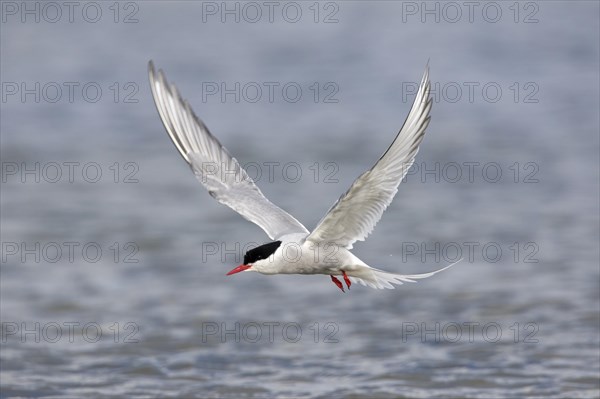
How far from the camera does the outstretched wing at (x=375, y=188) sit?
6195 millimetres

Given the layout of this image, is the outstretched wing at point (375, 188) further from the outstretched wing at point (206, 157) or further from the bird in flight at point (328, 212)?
the outstretched wing at point (206, 157)

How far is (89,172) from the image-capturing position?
1442 centimetres

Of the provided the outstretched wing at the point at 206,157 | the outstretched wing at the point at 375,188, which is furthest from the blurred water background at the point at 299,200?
the outstretched wing at the point at 375,188

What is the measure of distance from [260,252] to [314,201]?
20.0 feet

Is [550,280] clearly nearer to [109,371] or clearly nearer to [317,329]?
[317,329]

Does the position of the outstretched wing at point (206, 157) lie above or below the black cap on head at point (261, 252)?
above

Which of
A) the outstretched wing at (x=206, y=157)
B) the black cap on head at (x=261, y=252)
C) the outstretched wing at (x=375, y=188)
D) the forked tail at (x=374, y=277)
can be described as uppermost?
the outstretched wing at (x=206, y=157)

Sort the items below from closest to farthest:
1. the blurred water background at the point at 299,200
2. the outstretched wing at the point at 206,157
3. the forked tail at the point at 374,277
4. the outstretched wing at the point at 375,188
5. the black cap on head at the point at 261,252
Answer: the outstretched wing at the point at 375,188 < the black cap on head at the point at 261,252 < the forked tail at the point at 374,277 < the outstretched wing at the point at 206,157 < the blurred water background at the point at 299,200

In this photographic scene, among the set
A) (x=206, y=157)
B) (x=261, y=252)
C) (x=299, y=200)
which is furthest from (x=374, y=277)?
(x=299, y=200)

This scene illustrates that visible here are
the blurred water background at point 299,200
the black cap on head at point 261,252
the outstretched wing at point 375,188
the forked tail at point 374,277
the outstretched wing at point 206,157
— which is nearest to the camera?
the outstretched wing at point 375,188

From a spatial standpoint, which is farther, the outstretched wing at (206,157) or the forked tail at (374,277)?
the outstretched wing at (206,157)

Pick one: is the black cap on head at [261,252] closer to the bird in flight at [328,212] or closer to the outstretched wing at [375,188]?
the bird in flight at [328,212]

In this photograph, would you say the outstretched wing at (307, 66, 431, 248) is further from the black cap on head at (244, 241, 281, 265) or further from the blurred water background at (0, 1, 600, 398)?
the blurred water background at (0, 1, 600, 398)

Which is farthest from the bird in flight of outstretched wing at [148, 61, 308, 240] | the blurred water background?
the blurred water background
